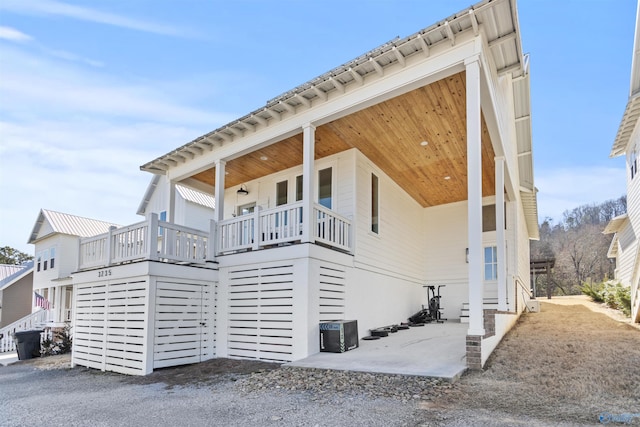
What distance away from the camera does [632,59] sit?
12.6m

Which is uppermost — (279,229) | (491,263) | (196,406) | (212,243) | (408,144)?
(408,144)

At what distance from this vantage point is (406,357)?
6363 mm

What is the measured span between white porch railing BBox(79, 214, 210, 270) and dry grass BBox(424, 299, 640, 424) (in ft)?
18.4

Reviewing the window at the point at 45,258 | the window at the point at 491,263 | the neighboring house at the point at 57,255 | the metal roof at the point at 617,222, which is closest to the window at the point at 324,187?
the window at the point at 491,263

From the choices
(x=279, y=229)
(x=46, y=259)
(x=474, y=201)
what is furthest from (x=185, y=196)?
(x=46, y=259)

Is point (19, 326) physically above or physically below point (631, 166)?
below

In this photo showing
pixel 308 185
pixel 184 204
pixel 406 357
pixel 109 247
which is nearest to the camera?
pixel 406 357

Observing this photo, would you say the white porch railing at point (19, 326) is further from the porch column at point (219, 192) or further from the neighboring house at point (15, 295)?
the porch column at point (219, 192)

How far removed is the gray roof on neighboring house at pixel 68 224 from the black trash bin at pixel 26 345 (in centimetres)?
919

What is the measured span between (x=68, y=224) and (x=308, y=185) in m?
18.7

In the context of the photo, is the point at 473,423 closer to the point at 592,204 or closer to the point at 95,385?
the point at 95,385

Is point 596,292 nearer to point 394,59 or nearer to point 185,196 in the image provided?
point 394,59

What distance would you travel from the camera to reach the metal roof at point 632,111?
1228 cm

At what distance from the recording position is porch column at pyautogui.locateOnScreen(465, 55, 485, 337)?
556cm
